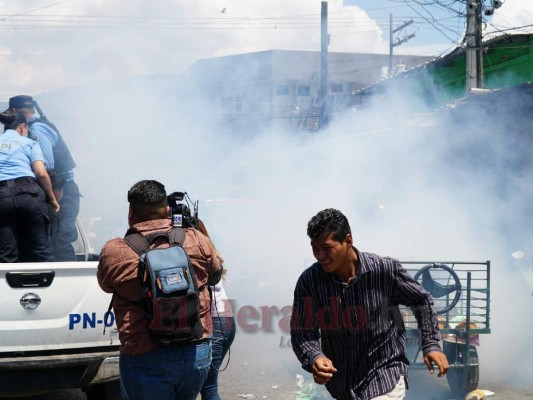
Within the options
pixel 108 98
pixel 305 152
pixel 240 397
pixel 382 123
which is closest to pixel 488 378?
pixel 240 397

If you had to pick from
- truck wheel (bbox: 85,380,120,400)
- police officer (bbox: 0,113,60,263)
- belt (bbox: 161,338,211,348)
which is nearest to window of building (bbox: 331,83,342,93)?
police officer (bbox: 0,113,60,263)

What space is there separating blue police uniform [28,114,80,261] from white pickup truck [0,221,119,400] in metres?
0.84

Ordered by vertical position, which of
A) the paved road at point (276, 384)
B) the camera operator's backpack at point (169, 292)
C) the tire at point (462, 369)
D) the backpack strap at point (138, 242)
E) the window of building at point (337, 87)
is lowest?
the paved road at point (276, 384)

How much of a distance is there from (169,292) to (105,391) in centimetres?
220

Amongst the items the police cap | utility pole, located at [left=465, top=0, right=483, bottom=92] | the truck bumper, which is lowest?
the truck bumper

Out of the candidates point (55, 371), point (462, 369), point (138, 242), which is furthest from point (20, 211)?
point (462, 369)

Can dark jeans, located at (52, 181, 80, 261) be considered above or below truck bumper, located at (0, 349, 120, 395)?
above

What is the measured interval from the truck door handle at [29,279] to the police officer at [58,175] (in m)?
0.83

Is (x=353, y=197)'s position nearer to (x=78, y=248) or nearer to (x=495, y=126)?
(x=495, y=126)

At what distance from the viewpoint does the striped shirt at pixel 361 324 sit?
9.87 feet

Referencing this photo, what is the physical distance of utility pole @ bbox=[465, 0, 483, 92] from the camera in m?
15.2

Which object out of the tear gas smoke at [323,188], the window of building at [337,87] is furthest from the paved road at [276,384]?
the window of building at [337,87]

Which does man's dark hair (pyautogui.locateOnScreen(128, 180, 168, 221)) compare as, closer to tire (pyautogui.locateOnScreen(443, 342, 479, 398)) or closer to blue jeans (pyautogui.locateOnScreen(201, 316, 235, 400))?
blue jeans (pyautogui.locateOnScreen(201, 316, 235, 400))

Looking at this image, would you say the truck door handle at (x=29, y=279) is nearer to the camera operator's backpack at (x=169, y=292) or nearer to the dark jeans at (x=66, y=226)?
the dark jeans at (x=66, y=226)
